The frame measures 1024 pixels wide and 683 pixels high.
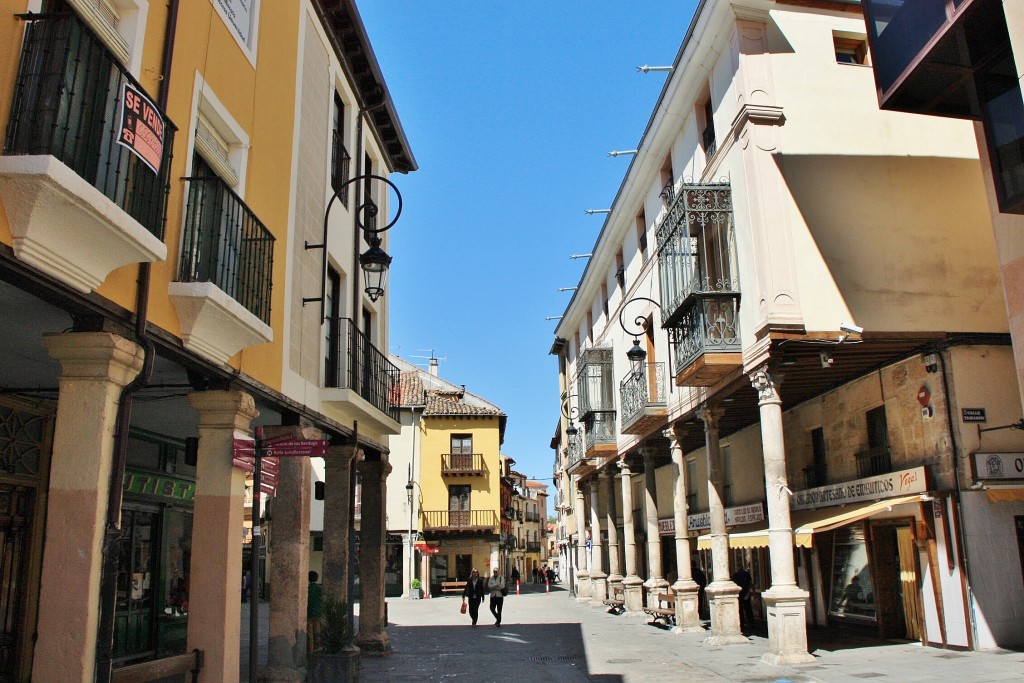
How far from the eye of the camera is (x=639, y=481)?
3328 centimetres

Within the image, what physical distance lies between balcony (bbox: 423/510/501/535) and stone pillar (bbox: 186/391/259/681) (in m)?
35.7

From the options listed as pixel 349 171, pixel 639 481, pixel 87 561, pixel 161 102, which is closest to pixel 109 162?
pixel 161 102

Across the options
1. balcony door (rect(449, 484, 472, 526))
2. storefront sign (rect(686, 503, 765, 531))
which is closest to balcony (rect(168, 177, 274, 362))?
storefront sign (rect(686, 503, 765, 531))

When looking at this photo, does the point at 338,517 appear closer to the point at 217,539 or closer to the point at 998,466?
the point at 217,539

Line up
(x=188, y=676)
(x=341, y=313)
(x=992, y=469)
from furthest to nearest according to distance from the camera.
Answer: (x=341, y=313) < (x=992, y=469) < (x=188, y=676)

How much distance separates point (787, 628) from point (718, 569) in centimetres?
411

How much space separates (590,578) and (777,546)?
2182 cm

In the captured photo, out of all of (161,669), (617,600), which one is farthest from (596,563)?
(161,669)

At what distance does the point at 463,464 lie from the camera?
44.6 meters

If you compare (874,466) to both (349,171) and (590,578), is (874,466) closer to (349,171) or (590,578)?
(349,171)

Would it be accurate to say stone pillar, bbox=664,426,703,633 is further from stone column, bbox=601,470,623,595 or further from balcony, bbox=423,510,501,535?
balcony, bbox=423,510,501,535

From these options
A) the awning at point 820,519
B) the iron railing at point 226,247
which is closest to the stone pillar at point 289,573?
the iron railing at point 226,247

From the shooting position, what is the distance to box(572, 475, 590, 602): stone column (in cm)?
3466

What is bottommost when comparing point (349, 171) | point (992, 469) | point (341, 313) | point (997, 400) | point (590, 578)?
point (590, 578)
